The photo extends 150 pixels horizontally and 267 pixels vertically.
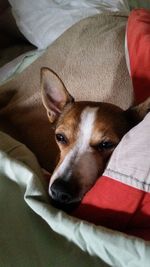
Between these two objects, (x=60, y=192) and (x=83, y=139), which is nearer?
(x=60, y=192)

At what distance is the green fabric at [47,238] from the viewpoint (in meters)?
0.82

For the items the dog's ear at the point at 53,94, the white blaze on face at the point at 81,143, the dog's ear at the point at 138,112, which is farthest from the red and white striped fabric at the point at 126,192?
the dog's ear at the point at 53,94

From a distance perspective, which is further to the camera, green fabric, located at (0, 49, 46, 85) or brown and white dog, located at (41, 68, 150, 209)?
green fabric, located at (0, 49, 46, 85)

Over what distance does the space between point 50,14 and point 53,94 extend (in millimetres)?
808

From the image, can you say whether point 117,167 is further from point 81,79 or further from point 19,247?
point 81,79

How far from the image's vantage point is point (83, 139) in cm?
120

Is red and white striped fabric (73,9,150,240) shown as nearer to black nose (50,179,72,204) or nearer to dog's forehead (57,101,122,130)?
black nose (50,179,72,204)

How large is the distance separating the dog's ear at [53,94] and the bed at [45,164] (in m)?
0.13

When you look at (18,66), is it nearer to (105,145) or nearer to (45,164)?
(45,164)

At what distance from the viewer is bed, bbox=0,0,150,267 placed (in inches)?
32.7

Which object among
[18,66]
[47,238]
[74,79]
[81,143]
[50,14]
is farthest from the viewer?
[50,14]

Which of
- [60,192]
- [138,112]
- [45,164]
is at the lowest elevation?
[45,164]

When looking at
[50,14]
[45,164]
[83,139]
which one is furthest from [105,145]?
[50,14]

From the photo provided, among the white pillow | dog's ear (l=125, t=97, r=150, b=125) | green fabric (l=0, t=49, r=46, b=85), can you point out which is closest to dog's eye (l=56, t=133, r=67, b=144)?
dog's ear (l=125, t=97, r=150, b=125)
